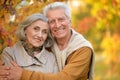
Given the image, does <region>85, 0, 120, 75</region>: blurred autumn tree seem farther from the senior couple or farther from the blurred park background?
the senior couple

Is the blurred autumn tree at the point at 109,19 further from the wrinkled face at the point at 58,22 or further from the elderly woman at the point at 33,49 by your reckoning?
the elderly woman at the point at 33,49

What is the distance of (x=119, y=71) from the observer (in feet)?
47.7

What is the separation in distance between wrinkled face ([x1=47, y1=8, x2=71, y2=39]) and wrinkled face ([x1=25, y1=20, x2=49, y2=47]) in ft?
0.32

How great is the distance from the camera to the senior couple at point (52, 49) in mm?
4312

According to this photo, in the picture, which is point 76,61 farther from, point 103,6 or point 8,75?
point 103,6

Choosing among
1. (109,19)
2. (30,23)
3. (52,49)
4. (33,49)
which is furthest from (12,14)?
(109,19)

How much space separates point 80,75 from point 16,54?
68 centimetres

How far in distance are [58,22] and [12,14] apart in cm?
49

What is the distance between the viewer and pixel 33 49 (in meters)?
4.43

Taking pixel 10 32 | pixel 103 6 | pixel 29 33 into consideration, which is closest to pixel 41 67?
pixel 29 33

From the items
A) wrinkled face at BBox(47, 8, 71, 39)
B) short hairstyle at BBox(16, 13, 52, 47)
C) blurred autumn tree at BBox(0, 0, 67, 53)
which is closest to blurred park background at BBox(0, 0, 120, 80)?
blurred autumn tree at BBox(0, 0, 67, 53)

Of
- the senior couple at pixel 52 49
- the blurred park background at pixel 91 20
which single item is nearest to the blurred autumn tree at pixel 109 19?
the blurred park background at pixel 91 20

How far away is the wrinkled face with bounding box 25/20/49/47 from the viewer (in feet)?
14.2

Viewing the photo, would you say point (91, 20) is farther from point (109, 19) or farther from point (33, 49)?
point (33, 49)
